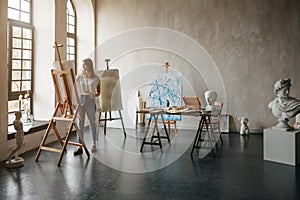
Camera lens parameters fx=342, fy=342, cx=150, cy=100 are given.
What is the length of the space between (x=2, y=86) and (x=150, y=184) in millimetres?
2756

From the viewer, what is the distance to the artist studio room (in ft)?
14.0

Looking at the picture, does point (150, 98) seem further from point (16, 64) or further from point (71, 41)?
point (16, 64)

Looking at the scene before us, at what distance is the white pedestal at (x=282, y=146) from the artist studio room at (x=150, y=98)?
0.02 m

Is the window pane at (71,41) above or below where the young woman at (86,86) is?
above

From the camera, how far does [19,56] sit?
6277mm

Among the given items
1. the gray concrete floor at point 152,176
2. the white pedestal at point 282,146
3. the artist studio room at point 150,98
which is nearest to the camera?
the gray concrete floor at point 152,176

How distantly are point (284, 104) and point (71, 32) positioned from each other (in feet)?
17.4

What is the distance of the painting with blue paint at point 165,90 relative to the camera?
8.19 m

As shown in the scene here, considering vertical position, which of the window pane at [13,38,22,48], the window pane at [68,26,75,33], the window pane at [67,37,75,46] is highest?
the window pane at [68,26,75,33]

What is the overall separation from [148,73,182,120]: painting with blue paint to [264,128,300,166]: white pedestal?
320 cm

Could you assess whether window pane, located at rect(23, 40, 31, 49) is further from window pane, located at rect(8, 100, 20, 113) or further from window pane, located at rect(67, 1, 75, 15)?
window pane, located at rect(67, 1, 75, 15)

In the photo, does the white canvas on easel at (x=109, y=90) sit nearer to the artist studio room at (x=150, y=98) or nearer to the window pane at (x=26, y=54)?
the artist studio room at (x=150, y=98)

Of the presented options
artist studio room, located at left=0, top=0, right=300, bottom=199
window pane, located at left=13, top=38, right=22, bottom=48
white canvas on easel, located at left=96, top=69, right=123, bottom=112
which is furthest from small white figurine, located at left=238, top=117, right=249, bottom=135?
window pane, located at left=13, top=38, right=22, bottom=48

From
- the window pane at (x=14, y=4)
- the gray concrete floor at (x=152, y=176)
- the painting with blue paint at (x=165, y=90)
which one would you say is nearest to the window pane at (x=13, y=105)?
the gray concrete floor at (x=152, y=176)
